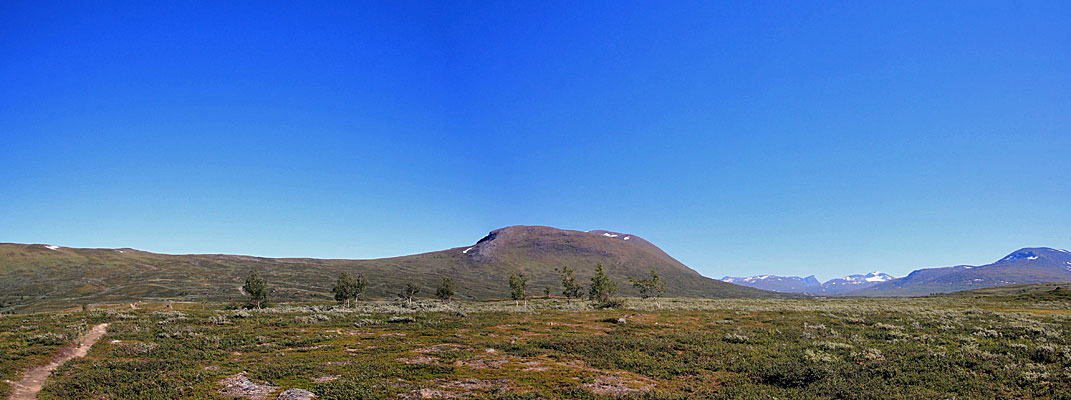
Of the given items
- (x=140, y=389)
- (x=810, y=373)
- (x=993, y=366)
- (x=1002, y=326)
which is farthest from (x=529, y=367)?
(x=1002, y=326)

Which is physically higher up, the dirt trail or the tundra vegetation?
the tundra vegetation

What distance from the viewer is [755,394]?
59.9 ft

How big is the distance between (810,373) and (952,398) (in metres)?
4.73

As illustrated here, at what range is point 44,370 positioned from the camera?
21.7 metres

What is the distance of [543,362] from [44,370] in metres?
23.7

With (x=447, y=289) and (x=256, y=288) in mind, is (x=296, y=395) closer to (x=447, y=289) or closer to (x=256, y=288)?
(x=256, y=288)

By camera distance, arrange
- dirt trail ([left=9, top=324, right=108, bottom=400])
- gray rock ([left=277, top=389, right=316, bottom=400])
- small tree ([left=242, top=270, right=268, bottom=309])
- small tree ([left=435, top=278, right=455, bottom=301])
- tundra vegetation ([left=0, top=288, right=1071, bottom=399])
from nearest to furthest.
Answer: gray rock ([left=277, top=389, right=316, bottom=400]) < dirt trail ([left=9, top=324, right=108, bottom=400]) < tundra vegetation ([left=0, top=288, right=1071, bottom=399]) < small tree ([left=242, top=270, right=268, bottom=309]) < small tree ([left=435, top=278, right=455, bottom=301])

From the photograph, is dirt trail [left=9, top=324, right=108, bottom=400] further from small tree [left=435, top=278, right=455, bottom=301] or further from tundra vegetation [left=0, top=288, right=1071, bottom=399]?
small tree [left=435, top=278, right=455, bottom=301]

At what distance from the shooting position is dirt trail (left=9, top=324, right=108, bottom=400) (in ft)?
59.9

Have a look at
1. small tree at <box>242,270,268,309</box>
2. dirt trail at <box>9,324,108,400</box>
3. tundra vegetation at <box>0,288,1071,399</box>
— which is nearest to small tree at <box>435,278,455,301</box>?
small tree at <box>242,270,268,309</box>

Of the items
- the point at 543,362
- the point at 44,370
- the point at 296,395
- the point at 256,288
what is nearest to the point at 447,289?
the point at 256,288

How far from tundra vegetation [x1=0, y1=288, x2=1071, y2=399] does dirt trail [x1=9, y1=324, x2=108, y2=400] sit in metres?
0.43

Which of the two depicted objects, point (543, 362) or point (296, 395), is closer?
point (296, 395)

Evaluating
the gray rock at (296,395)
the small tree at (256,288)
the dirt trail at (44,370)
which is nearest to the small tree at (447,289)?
the small tree at (256,288)
